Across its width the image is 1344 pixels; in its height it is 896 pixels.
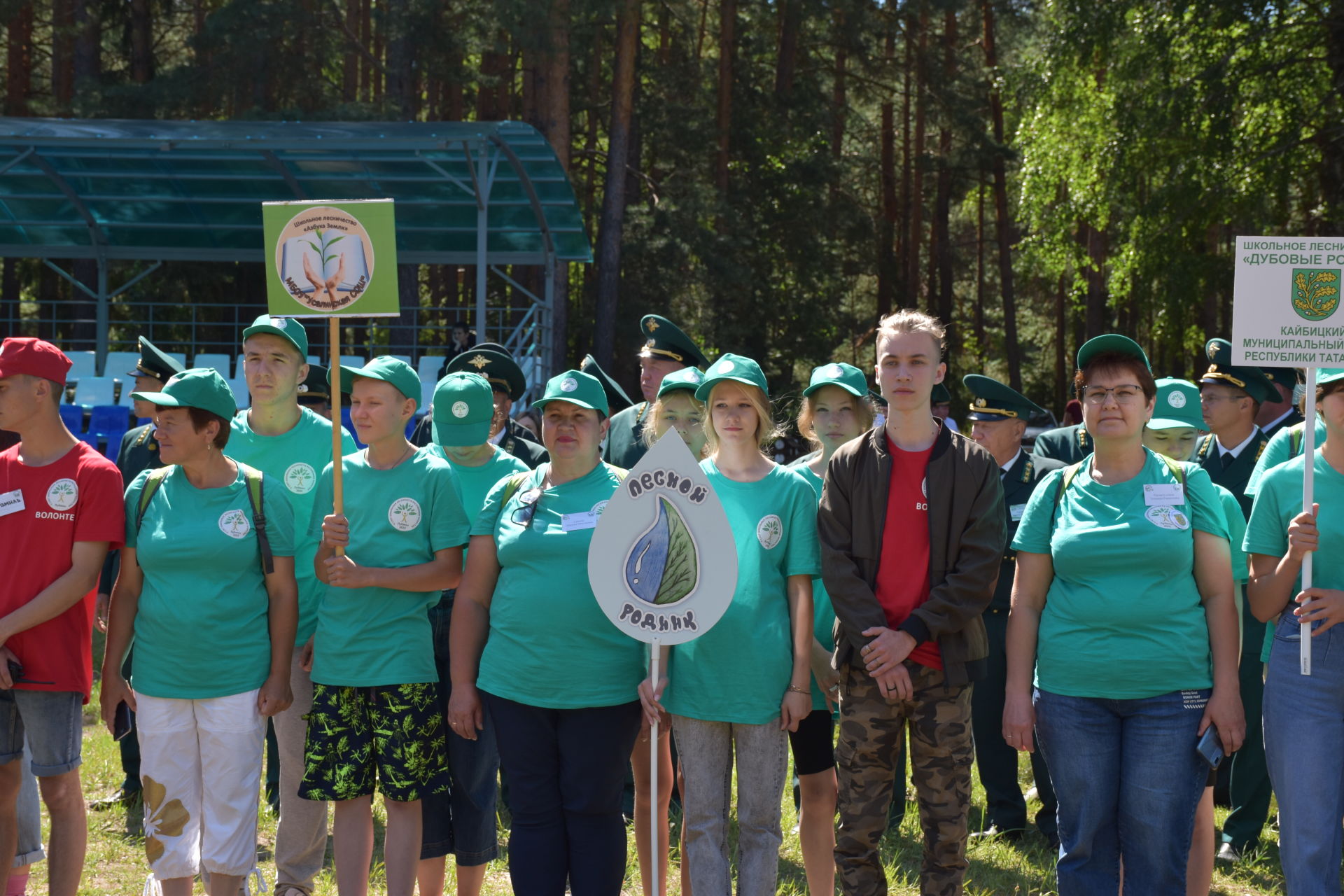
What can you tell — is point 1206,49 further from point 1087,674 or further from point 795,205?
point 1087,674

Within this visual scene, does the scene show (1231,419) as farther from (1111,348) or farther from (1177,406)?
(1111,348)

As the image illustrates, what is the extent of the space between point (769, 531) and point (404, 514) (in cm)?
123

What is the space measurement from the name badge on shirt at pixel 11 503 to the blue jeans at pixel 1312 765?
4118 millimetres

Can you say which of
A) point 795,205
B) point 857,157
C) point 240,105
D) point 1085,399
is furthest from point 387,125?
point 857,157

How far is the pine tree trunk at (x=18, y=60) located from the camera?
2398cm

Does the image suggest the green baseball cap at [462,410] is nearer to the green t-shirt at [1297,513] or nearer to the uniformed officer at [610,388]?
the uniformed officer at [610,388]

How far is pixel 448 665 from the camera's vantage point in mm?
4566

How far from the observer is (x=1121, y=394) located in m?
3.81

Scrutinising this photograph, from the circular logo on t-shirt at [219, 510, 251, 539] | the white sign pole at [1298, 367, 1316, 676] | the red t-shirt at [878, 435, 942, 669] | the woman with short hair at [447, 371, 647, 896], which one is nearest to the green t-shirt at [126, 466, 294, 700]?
the circular logo on t-shirt at [219, 510, 251, 539]

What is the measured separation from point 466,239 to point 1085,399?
13.8 meters

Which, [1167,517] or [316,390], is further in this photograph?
[316,390]

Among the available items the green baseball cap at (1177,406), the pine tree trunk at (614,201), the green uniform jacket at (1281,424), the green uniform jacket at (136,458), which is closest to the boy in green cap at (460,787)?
the green uniform jacket at (136,458)

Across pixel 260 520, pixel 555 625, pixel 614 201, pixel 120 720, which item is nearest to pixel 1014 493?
pixel 555 625

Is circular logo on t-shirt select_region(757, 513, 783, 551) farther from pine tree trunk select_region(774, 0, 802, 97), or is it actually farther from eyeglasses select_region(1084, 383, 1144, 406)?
pine tree trunk select_region(774, 0, 802, 97)
